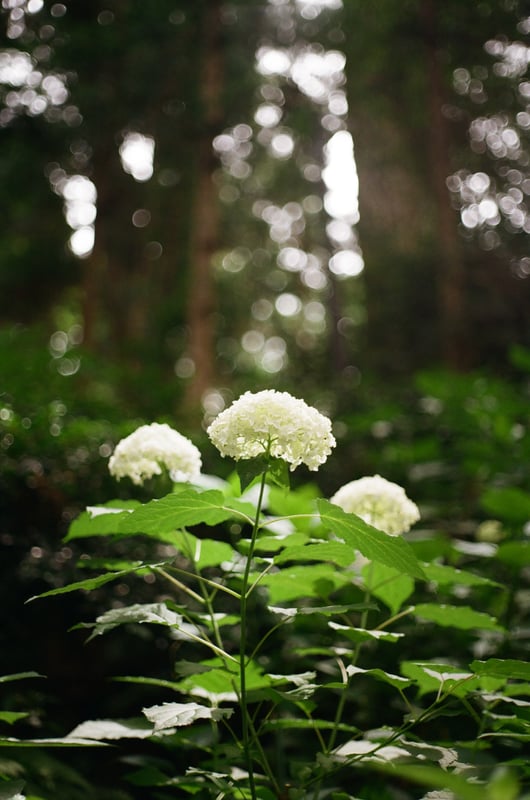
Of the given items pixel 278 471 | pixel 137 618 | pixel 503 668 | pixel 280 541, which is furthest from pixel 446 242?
pixel 137 618

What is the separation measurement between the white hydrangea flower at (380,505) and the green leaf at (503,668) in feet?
2.30

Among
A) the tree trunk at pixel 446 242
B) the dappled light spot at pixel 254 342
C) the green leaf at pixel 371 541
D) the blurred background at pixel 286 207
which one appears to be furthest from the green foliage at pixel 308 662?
the dappled light spot at pixel 254 342

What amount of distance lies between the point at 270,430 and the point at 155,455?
0.57 meters

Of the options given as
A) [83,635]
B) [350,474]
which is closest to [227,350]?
[350,474]

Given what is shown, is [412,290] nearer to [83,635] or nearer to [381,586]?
[83,635]

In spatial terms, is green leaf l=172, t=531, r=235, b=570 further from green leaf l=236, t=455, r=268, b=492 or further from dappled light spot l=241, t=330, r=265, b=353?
dappled light spot l=241, t=330, r=265, b=353

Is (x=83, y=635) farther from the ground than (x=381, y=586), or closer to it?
closer to it

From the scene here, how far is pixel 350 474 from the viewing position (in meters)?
6.59

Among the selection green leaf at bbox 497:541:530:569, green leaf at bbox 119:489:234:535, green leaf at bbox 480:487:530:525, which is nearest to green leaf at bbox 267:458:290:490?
green leaf at bbox 119:489:234:535

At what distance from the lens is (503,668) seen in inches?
56.8

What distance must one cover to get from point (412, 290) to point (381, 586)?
9.63 meters

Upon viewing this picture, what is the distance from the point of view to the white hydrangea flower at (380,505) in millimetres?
2148

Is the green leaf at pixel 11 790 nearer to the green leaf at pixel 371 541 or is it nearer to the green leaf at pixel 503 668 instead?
the green leaf at pixel 371 541

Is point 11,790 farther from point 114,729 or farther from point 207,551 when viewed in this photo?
point 207,551
